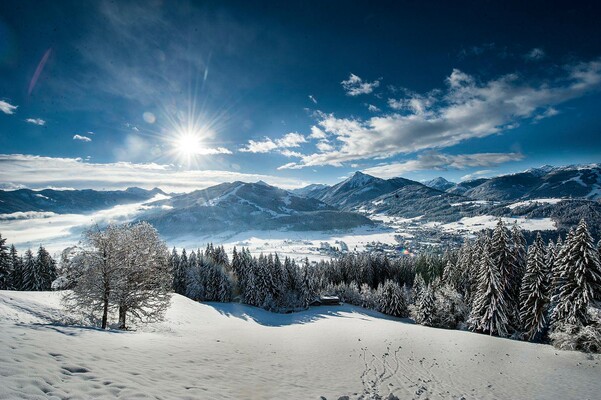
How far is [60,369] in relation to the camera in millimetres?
8453

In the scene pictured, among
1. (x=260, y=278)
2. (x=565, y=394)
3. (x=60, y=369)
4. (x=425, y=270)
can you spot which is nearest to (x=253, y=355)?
(x=60, y=369)

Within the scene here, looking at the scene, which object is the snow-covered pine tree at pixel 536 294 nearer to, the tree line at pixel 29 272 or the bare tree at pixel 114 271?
the bare tree at pixel 114 271

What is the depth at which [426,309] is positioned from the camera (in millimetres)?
47375

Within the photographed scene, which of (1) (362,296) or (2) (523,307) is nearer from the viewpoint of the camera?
(2) (523,307)

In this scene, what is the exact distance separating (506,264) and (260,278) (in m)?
49.1

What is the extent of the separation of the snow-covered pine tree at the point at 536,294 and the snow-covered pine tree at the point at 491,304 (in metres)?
2.24

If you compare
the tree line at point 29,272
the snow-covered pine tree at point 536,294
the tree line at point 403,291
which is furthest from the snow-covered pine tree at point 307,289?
the tree line at point 29,272

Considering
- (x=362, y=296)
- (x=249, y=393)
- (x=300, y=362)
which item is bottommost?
(x=362, y=296)

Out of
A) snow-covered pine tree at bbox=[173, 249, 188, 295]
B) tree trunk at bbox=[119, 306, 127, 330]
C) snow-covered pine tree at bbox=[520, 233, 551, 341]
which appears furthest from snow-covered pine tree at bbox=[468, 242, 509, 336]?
snow-covered pine tree at bbox=[173, 249, 188, 295]

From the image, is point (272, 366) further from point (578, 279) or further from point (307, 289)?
point (307, 289)

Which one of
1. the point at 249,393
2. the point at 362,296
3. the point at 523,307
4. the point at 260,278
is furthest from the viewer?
the point at 362,296

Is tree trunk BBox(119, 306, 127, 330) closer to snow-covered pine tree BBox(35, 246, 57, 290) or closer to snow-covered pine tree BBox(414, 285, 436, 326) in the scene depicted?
snow-covered pine tree BBox(414, 285, 436, 326)

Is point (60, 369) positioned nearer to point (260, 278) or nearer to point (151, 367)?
Answer: point (151, 367)

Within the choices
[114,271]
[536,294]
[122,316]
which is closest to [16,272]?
[122,316]
